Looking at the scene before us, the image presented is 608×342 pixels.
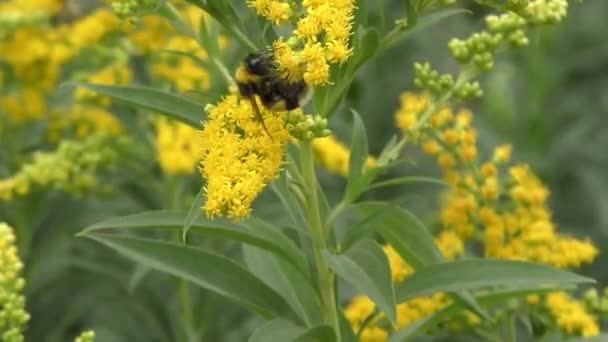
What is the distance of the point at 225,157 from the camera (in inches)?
90.4

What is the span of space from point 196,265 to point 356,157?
462 millimetres

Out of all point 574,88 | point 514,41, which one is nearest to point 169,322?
point 514,41

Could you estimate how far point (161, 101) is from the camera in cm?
254

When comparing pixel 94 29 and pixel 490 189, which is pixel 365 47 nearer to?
pixel 490 189

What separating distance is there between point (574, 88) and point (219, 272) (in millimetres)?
4273

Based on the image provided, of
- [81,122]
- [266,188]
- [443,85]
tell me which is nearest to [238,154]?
[443,85]

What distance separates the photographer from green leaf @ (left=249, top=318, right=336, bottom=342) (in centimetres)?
246

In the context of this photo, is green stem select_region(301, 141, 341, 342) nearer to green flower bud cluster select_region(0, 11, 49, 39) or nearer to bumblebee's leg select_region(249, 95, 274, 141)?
bumblebee's leg select_region(249, 95, 274, 141)

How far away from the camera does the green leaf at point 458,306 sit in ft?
9.00

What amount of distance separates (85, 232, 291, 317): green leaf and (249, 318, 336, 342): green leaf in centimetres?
17

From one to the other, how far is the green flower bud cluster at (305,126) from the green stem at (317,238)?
106 mm

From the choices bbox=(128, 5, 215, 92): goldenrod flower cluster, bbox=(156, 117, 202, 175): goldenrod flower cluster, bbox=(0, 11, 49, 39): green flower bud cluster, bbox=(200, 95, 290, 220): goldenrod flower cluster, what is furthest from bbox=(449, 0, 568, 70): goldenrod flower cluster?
bbox=(0, 11, 49, 39): green flower bud cluster

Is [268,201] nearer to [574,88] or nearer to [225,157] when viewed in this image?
[225,157]

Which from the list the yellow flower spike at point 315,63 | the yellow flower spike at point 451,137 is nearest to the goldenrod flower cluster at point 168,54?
the yellow flower spike at point 451,137
